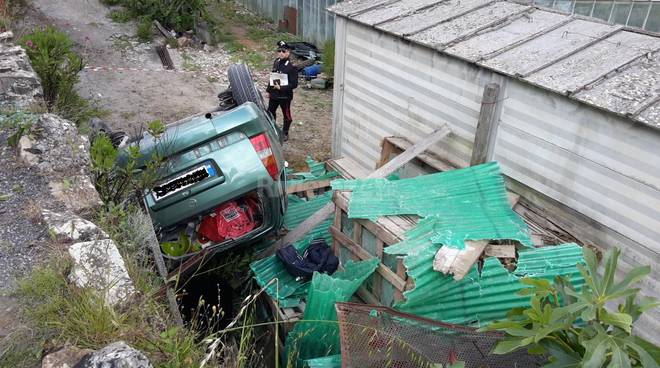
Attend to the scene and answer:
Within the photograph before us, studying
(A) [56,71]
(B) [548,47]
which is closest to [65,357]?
(B) [548,47]

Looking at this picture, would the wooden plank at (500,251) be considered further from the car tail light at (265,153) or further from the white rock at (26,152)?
the white rock at (26,152)

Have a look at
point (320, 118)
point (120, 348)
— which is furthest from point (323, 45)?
point (120, 348)

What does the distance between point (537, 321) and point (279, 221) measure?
2.48 m

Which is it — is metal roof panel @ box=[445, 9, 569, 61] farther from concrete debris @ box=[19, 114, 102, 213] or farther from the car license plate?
concrete debris @ box=[19, 114, 102, 213]

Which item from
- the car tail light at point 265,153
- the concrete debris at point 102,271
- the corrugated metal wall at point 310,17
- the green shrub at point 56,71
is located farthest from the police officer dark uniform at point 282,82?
the concrete debris at point 102,271

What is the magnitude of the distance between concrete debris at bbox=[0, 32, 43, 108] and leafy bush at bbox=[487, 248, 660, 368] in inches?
172

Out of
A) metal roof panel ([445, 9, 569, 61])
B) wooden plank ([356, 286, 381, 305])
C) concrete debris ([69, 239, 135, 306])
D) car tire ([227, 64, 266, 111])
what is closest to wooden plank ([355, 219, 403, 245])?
wooden plank ([356, 286, 381, 305])

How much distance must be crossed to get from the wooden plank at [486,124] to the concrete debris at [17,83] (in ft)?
13.1

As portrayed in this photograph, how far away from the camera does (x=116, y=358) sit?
2.00m

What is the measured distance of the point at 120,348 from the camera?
6.78 ft

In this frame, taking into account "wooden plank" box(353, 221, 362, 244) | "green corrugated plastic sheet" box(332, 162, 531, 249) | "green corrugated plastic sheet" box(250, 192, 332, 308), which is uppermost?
"green corrugated plastic sheet" box(332, 162, 531, 249)

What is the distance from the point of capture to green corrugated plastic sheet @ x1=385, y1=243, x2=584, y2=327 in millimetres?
3436

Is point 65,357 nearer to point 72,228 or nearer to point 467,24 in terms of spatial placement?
point 72,228

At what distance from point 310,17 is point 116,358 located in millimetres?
12694
